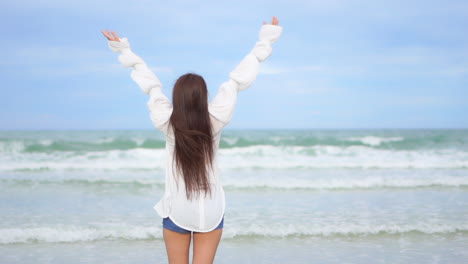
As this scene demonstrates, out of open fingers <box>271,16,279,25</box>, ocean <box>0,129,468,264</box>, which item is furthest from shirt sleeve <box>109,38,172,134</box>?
ocean <box>0,129,468,264</box>

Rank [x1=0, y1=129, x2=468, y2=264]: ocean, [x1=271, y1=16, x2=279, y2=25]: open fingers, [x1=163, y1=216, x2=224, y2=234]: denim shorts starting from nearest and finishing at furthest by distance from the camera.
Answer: [x1=163, y1=216, x2=224, y2=234]: denim shorts < [x1=271, y1=16, x2=279, y2=25]: open fingers < [x1=0, y1=129, x2=468, y2=264]: ocean

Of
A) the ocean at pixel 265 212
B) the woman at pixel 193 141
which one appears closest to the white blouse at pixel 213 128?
the woman at pixel 193 141

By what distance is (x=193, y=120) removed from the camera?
2.24m

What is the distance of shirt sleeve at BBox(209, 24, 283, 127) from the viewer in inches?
89.6

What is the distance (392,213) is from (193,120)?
230 inches

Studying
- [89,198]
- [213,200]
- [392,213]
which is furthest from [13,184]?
[213,200]

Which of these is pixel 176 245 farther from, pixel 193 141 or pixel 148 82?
pixel 148 82

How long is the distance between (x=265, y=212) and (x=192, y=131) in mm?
5277

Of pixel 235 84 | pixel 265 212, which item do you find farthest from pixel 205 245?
pixel 265 212

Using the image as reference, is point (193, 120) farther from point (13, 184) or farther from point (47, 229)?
point (13, 184)

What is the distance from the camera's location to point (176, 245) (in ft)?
7.95

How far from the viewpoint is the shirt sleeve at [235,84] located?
228 cm

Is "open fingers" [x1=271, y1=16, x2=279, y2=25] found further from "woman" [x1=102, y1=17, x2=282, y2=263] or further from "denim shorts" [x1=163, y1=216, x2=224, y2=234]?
"denim shorts" [x1=163, y1=216, x2=224, y2=234]

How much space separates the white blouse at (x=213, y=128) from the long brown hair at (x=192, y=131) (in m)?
0.04
